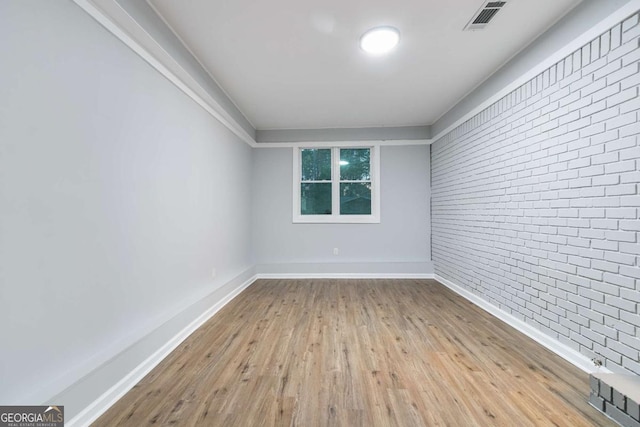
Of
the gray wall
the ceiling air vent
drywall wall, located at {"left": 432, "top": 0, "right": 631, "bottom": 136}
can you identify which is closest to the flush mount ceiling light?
the ceiling air vent

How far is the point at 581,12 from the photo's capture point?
1965mm

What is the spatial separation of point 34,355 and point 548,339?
11.2ft

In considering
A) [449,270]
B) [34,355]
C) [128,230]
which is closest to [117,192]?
[128,230]

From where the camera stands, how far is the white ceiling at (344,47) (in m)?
2.04

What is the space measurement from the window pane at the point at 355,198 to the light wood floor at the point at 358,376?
7.59 ft

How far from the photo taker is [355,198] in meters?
5.09

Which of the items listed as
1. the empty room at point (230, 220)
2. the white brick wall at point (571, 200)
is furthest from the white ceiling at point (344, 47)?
the white brick wall at point (571, 200)

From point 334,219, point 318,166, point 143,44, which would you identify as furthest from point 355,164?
point 143,44

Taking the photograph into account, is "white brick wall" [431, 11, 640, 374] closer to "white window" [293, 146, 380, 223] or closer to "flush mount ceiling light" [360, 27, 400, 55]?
"flush mount ceiling light" [360, 27, 400, 55]

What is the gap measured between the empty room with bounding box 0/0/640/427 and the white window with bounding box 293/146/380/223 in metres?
1.39

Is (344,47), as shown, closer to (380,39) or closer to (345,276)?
(380,39)

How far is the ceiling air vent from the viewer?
201 cm

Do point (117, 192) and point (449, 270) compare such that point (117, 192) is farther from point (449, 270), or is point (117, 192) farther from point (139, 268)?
point (449, 270)

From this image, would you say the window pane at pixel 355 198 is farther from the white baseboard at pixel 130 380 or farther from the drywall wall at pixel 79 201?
the drywall wall at pixel 79 201
